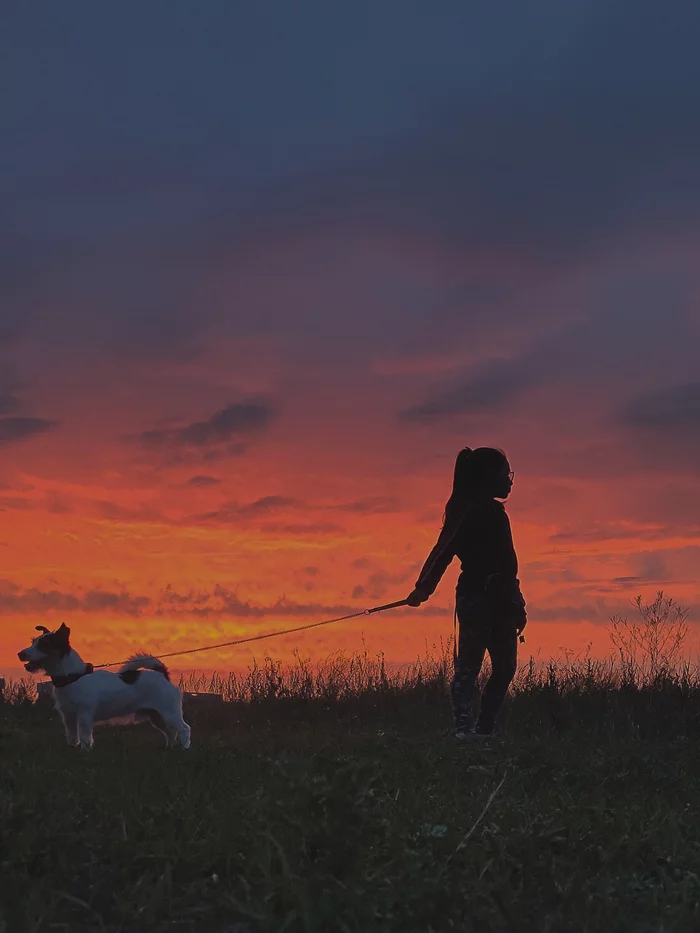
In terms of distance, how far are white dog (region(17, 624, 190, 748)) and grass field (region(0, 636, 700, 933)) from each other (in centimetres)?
232

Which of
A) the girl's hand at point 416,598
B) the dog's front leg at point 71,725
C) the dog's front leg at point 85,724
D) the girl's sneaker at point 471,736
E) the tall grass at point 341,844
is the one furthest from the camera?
the dog's front leg at point 71,725

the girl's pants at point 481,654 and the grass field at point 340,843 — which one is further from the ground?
the girl's pants at point 481,654

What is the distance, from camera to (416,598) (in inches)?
394

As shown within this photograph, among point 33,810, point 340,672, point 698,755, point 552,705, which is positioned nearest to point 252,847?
point 33,810

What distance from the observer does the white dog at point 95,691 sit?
10.3 metres

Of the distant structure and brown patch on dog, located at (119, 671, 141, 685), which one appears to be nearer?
brown patch on dog, located at (119, 671, 141, 685)

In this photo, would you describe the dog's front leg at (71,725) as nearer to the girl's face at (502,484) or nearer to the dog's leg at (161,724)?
the dog's leg at (161,724)

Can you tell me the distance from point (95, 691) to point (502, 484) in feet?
15.4

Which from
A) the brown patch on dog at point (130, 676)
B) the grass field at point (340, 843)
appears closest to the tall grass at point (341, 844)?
the grass field at point (340, 843)

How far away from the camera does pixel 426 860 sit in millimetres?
4023

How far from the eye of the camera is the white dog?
1027cm

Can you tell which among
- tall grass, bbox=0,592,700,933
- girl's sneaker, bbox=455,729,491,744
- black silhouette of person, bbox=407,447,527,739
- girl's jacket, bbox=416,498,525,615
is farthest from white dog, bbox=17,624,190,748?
girl's jacket, bbox=416,498,525,615

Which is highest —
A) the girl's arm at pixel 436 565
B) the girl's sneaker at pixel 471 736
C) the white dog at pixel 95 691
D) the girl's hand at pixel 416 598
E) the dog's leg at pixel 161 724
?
the girl's arm at pixel 436 565

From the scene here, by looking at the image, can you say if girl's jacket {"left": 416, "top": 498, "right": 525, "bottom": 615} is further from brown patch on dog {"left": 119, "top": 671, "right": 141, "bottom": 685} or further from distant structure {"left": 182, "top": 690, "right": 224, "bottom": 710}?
distant structure {"left": 182, "top": 690, "right": 224, "bottom": 710}
